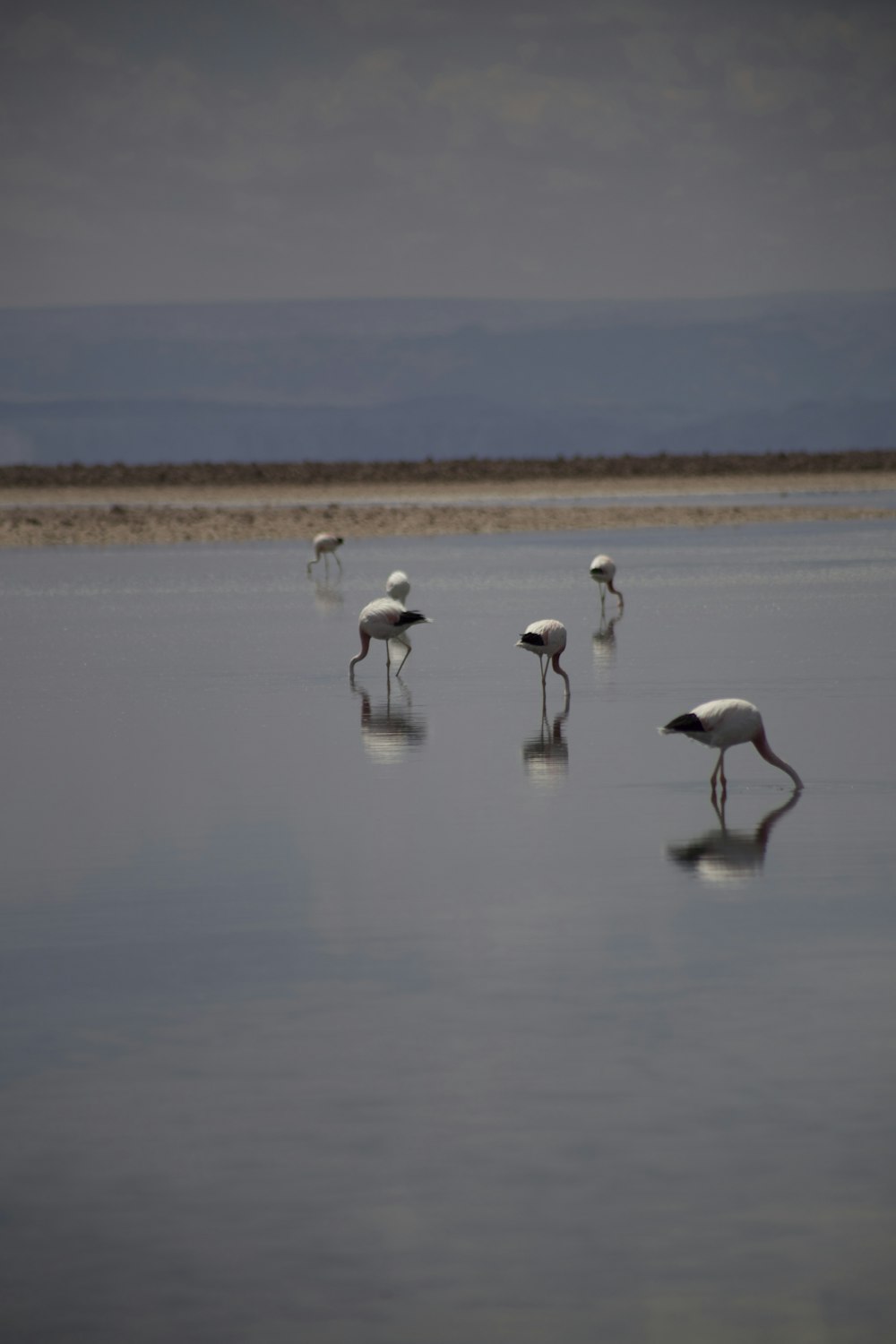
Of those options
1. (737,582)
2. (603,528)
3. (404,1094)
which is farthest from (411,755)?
(603,528)

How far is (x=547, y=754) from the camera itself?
1354 centimetres

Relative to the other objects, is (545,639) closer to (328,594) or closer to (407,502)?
(328,594)

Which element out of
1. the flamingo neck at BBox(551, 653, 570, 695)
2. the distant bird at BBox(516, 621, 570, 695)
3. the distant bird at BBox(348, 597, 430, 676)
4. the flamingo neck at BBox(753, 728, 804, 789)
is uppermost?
the distant bird at BBox(348, 597, 430, 676)

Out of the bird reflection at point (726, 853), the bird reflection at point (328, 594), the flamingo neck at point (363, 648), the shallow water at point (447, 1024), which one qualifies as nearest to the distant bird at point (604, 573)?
the bird reflection at point (328, 594)

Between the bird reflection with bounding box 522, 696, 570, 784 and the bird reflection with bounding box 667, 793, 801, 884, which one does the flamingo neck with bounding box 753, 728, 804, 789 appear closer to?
the bird reflection with bounding box 667, 793, 801, 884

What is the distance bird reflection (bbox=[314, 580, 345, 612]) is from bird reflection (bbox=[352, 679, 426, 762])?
9.40m

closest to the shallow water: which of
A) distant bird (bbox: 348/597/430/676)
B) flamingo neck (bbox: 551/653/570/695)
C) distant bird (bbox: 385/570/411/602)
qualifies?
flamingo neck (bbox: 551/653/570/695)

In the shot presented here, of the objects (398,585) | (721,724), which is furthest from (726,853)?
(398,585)

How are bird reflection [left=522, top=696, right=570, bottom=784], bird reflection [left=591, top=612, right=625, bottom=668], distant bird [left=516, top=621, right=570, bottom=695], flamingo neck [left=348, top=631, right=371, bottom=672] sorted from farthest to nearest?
bird reflection [left=591, top=612, right=625, bottom=668] < flamingo neck [left=348, top=631, right=371, bottom=672] < distant bird [left=516, top=621, right=570, bottom=695] < bird reflection [left=522, top=696, right=570, bottom=784]

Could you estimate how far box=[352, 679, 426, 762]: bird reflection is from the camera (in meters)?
13.9

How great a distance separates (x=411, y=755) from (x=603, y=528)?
3323 centimetres

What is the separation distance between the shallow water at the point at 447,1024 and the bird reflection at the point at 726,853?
1.2 inches

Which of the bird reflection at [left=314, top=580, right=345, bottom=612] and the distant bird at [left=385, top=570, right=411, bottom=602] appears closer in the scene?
the distant bird at [left=385, top=570, right=411, bottom=602]

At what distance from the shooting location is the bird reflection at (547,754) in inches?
500
